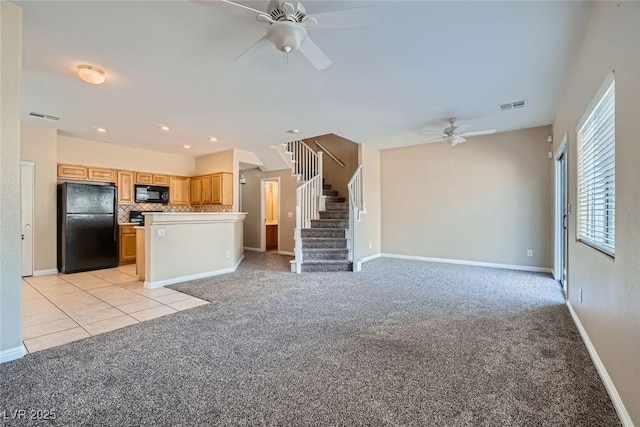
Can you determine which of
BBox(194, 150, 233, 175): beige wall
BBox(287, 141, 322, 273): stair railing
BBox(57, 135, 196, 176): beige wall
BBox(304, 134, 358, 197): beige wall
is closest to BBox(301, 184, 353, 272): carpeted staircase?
BBox(287, 141, 322, 273): stair railing

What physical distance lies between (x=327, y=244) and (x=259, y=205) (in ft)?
11.1

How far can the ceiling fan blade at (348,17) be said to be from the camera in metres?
1.85

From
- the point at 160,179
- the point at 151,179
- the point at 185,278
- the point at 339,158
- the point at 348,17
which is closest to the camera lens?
the point at 348,17

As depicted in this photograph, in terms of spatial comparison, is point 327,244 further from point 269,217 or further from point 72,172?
point 72,172

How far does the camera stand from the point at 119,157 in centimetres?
648

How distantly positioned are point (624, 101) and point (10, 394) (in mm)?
4105

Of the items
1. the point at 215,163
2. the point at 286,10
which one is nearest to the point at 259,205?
the point at 215,163

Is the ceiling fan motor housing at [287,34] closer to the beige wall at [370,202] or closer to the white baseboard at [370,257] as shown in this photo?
the beige wall at [370,202]

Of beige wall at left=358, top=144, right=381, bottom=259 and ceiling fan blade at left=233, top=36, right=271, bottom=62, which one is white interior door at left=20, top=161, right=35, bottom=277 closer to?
ceiling fan blade at left=233, top=36, right=271, bottom=62

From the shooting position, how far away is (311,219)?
21.1ft

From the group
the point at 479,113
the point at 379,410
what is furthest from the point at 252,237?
the point at 379,410

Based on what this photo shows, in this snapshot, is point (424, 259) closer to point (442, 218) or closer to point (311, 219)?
point (442, 218)

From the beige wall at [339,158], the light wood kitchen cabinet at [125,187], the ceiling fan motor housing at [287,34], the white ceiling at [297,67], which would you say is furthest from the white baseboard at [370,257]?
the light wood kitchen cabinet at [125,187]

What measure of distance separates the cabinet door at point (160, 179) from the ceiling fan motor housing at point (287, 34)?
6.09 metres
